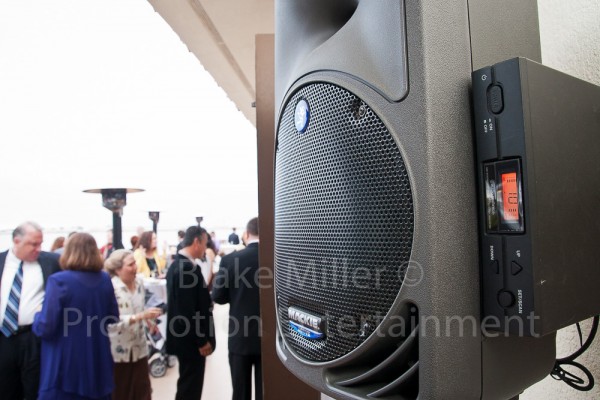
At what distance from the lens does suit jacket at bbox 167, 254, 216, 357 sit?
2197 mm

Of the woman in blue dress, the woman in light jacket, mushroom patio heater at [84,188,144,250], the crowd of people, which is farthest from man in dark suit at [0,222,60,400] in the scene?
mushroom patio heater at [84,188,144,250]

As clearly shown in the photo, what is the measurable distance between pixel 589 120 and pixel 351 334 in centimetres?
30

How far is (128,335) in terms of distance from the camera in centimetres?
206

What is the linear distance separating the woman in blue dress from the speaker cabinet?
1.81m

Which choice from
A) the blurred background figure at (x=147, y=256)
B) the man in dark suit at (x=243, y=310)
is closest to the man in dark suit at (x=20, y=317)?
the man in dark suit at (x=243, y=310)

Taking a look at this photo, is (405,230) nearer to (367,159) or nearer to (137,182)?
(367,159)

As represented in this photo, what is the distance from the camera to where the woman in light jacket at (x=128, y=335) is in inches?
80.7

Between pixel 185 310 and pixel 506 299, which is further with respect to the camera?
pixel 185 310

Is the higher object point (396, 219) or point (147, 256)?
point (396, 219)

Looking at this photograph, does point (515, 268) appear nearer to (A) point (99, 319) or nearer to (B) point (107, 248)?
(A) point (99, 319)

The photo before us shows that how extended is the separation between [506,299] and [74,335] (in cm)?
200

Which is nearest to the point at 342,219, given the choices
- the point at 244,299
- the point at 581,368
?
the point at 581,368

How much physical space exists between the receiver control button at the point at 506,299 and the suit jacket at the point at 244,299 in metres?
1.88

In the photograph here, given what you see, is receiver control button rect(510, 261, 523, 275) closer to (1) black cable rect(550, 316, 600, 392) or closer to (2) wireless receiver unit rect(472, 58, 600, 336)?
(2) wireless receiver unit rect(472, 58, 600, 336)
